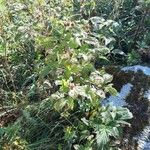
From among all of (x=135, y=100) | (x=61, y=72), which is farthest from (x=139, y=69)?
(x=61, y=72)

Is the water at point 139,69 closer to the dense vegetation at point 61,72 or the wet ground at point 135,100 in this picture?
the wet ground at point 135,100

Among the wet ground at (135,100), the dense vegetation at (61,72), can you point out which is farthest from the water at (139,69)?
the dense vegetation at (61,72)

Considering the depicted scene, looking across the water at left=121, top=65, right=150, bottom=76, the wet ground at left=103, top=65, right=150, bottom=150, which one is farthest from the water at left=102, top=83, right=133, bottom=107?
the water at left=121, top=65, right=150, bottom=76

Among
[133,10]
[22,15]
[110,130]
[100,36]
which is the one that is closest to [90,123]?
[110,130]

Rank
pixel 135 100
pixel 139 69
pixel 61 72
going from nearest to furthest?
pixel 61 72 → pixel 135 100 → pixel 139 69

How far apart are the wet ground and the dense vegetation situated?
0.10m

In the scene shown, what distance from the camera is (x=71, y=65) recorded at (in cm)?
287

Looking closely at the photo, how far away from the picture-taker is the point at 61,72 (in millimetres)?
2961

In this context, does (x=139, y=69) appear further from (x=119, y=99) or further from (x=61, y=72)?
(x=61, y=72)

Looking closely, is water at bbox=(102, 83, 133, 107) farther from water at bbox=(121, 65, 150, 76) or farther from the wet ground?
water at bbox=(121, 65, 150, 76)

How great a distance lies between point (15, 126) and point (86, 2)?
1514 mm

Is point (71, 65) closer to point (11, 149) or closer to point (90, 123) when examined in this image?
point (90, 123)

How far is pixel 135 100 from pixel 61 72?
1.97 feet

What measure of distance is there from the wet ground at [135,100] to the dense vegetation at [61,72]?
10 centimetres
